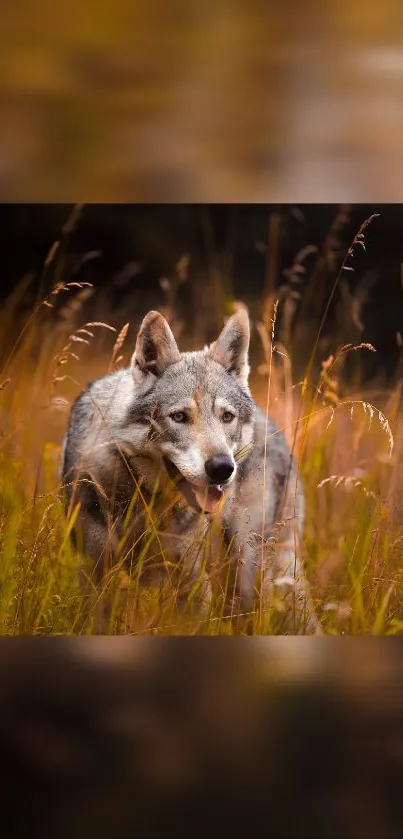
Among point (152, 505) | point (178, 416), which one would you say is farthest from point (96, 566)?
point (178, 416)

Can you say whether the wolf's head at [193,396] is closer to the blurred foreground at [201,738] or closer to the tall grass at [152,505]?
the tall grass at [152,505]

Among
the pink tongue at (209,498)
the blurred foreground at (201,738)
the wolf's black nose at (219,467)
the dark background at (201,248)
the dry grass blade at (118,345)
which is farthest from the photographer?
the dark background at (201,248)

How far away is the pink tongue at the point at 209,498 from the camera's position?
2.13 m

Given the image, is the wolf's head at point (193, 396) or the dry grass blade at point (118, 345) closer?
the wolf's head at point (193, 396)

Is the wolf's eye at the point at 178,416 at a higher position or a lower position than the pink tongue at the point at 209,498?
higher

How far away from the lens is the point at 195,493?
84.8 inches

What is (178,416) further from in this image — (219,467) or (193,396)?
(219,467)

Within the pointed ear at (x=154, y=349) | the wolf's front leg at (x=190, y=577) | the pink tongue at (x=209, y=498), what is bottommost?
the wolf's front leg at (x=190, y=577)

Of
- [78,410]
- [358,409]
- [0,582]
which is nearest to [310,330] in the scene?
[358,409]

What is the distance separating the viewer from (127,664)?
6.78 feet

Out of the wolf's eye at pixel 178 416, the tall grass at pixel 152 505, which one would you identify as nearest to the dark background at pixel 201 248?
the tall grass at pixel 152 505

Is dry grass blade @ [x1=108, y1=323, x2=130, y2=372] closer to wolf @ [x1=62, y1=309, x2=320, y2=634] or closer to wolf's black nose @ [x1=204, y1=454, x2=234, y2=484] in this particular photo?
wolf @ [x1=62, y1=309, x2=320, y2=634]
